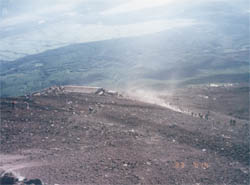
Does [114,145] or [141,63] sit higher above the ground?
[114,145]

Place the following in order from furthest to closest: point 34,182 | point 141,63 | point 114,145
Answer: point 141,63
point 114,145
point 34,182

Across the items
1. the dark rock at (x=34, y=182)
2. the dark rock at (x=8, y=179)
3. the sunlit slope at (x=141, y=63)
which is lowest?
the sunlit slope at (x=141, y=63)

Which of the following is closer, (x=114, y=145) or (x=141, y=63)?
(x=114, y=145)

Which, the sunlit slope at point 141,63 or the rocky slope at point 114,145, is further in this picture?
the sunlit slope at point 141,63

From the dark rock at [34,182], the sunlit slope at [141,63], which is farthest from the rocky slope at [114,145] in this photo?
the sunlit slope at [141,63]

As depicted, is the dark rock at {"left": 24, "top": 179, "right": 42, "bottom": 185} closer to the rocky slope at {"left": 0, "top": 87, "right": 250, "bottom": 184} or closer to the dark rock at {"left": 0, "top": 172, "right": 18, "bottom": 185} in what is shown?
the rocky slope at {"left": 0, "top": 87, "right": 250, "bottom": 184}

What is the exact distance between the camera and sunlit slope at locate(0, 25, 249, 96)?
188 feet

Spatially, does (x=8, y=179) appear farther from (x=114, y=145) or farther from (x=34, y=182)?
(x=114, y=145)

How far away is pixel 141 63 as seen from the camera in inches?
2862

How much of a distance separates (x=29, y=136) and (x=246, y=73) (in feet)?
167

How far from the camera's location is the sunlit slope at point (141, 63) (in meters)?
57.2

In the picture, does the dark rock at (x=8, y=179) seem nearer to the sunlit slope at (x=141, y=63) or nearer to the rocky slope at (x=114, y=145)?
the rocky slope at (x=114, y=145)

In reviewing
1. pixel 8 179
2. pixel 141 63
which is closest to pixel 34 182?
pixel 8 179

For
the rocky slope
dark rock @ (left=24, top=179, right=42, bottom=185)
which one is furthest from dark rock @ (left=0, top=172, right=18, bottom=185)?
dark rock @ (left=24, top=179, right=42, bottom=185)
